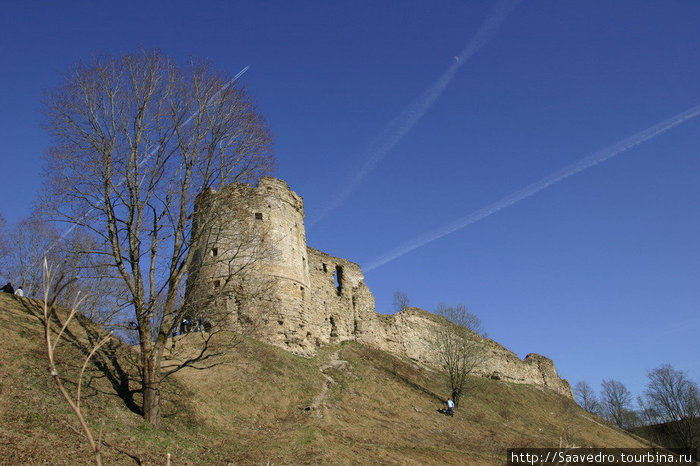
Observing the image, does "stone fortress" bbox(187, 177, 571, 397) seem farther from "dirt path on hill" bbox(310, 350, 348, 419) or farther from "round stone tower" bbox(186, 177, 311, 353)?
"dirt path on hill" bbox(310, 350, 348, 419)

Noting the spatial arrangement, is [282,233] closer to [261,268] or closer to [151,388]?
[261,268]

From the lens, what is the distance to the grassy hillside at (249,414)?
941 centimetres

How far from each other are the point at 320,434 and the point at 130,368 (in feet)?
17.9

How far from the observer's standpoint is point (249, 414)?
1461 cm

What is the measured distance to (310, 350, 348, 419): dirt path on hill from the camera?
15.7 m

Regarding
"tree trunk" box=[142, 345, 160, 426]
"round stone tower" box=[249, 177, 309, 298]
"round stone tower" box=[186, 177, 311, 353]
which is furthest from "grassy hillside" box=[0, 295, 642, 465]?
"round stone tower" box=[249, 177, 309, 298]

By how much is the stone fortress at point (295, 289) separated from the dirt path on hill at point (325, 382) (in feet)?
3.22

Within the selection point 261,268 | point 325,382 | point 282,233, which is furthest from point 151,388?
point 282,233

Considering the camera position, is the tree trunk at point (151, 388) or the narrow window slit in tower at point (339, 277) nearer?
the tree trunk at point (151, 388)

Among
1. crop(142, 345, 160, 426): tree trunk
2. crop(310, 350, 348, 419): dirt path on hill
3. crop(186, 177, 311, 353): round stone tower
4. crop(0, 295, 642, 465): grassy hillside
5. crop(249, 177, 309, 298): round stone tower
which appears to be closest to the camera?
crop(0, 295, 642, 465): grassy hillside

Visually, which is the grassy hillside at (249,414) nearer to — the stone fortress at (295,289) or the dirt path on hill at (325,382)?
the dirt path on hill at (325,382)

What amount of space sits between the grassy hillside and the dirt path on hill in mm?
66

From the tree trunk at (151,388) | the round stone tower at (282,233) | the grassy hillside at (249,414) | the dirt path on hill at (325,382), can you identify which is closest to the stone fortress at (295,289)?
the round stone tower at (282,233)

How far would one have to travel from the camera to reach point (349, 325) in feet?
92.5
